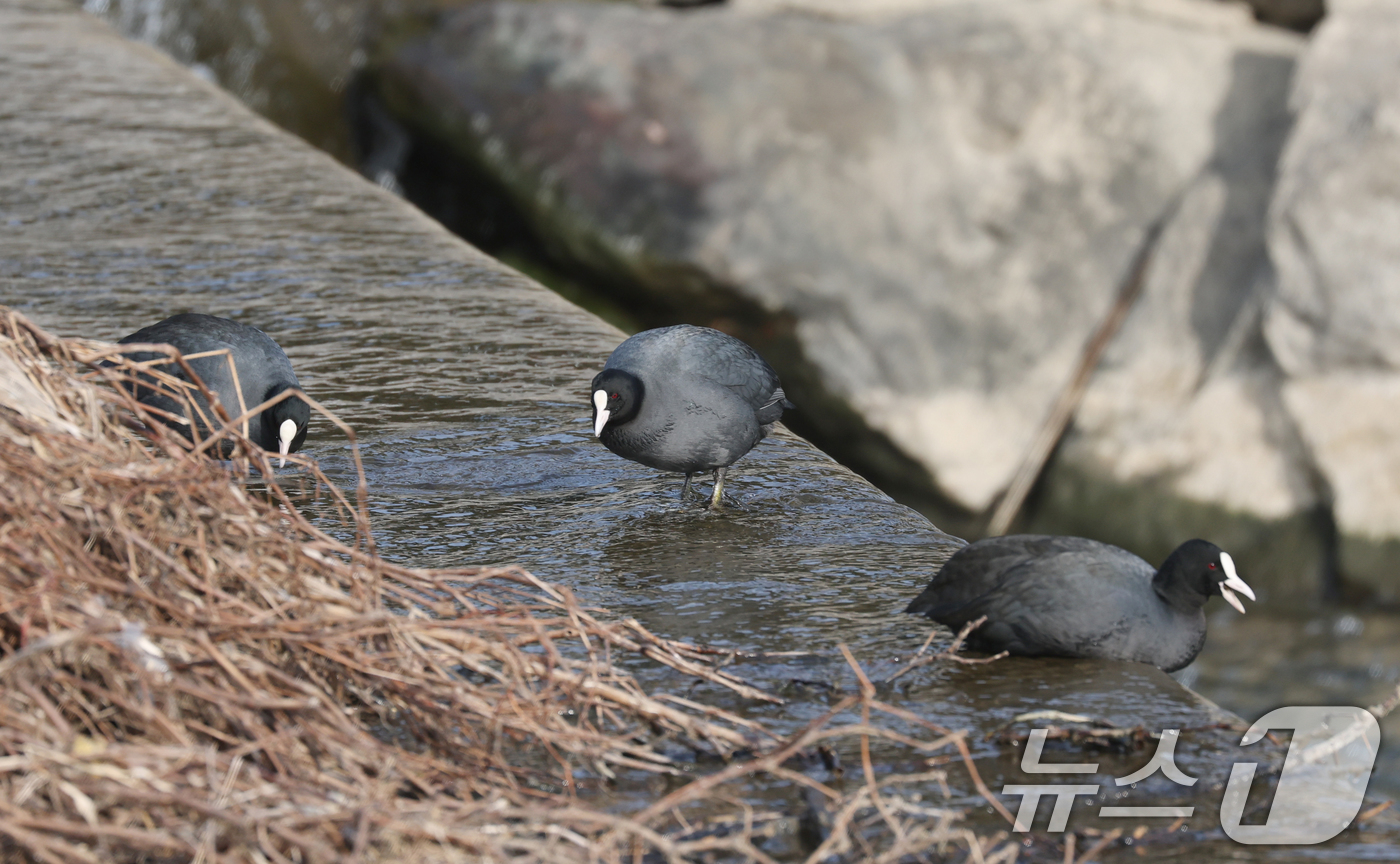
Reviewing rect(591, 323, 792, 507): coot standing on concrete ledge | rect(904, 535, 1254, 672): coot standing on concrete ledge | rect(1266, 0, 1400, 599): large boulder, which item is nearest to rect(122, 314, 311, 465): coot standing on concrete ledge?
rect(591, 323, 792, 507): coot standing on concrete ledge

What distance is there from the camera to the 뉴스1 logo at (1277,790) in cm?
227

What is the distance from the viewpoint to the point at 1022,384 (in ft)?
33.6

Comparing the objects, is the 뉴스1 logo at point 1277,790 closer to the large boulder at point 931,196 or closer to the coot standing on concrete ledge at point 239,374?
the coot standing on concrete ledge at point 239,374

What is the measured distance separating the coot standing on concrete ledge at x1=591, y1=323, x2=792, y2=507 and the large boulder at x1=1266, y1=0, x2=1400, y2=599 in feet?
19.7

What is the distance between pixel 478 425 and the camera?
4.28 metres

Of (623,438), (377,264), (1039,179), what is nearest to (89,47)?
(377,264)

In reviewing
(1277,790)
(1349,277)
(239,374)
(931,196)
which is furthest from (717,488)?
(931,196)

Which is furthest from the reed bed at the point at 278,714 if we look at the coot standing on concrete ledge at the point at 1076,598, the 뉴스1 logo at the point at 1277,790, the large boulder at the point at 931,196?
the large boulder at the point at 931,196

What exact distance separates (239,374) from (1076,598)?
206cm

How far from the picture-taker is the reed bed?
1756 mm

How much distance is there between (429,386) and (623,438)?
1.12 meters

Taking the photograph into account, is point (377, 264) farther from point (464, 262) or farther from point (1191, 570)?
point (1191, 570)

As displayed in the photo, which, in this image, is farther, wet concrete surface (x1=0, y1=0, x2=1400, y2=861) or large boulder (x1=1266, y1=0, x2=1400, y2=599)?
large boulder (x1=1266, y1=0, x2=1400, y2=599)

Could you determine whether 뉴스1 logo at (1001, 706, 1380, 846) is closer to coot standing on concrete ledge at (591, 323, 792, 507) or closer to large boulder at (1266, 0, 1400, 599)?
coot standing on concrete ledge at (591, 323, 792, 507)
